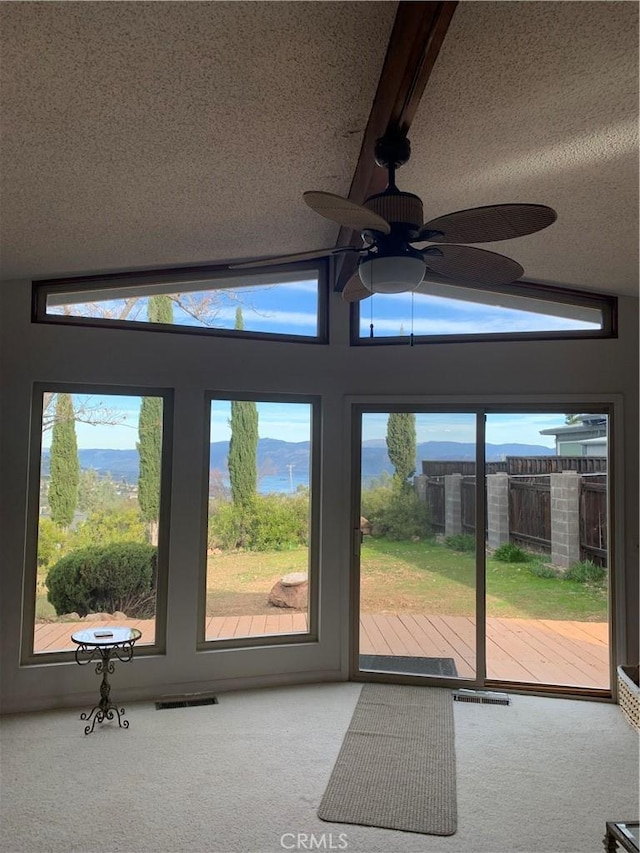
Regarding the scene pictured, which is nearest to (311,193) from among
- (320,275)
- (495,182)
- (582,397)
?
(495,182)

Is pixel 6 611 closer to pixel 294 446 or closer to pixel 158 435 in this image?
pixel 158 435

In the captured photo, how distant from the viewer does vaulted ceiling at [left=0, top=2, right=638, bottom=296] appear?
177 centimetres

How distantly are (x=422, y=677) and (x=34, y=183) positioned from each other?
3990 millimetres

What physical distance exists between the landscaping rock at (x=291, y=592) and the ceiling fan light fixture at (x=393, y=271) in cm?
284

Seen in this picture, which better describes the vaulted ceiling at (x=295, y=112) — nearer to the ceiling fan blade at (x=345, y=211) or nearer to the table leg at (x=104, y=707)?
the ceiling fan blade at (x=345, y=211)

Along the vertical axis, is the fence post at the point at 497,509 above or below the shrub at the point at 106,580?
above

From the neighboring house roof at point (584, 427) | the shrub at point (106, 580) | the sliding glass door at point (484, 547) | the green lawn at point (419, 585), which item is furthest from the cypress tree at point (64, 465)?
the neighboring house roof at point (584, 427)

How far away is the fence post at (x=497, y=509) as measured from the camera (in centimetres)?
428

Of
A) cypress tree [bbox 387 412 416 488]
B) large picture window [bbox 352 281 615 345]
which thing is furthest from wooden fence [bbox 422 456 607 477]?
large picture window [bbox 352 281 615 345]

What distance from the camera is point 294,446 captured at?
14.6 ft

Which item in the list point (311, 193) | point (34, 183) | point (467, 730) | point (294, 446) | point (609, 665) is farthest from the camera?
point (294, 446)

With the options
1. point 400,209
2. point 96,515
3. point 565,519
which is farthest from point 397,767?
point 400,209

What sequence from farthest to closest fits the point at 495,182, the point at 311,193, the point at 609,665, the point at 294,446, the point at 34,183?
the point at 294,446 → the point at 609,665 → the point at 495,182 → the point at 34,183 → the point at 311,193

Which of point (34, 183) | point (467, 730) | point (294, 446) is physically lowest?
point (467, 730)
